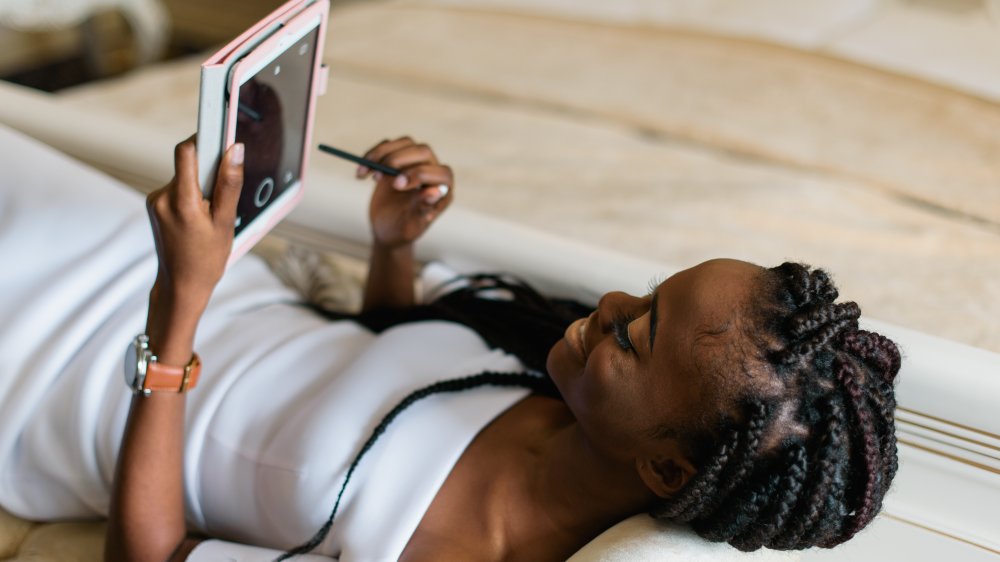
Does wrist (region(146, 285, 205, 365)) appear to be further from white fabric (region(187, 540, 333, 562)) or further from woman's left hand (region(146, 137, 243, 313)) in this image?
white fabric (region(187, 540, 333, 562))

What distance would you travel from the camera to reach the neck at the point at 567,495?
32.0 inches

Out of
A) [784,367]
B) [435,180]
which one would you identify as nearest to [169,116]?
[435,180]

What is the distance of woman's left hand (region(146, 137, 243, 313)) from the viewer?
27.2 inches

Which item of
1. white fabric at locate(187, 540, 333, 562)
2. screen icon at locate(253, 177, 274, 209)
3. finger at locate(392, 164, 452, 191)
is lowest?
white fabric at locate(187, 540, 333, 562)

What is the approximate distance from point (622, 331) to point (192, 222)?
34 cm

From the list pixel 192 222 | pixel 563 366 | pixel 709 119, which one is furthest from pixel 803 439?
pixel 709 119

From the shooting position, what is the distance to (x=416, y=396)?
90 cm

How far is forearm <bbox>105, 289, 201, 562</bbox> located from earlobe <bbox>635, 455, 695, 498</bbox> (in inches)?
15.0

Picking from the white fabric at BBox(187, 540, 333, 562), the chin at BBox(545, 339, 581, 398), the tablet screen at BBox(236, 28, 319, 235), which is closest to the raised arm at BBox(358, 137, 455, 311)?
the tablet screen at BBox(236, 28, 319, 235)

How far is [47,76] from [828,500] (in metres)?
2.66

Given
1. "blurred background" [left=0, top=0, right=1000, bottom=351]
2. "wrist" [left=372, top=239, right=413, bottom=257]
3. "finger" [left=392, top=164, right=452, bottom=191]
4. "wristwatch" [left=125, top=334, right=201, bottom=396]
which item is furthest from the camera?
"blurred background" [left=0, top=0, right=1000, bottom=351]

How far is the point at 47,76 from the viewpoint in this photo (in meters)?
2.76

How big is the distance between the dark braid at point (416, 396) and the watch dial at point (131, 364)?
20 centimetres

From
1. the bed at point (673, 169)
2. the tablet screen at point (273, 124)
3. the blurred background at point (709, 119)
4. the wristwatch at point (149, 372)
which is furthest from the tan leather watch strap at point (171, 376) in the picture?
the blurred background at point (709, 119)
